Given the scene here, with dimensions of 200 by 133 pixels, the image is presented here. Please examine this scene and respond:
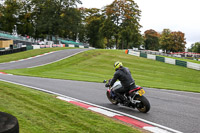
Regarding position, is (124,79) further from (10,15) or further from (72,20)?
(10,15)

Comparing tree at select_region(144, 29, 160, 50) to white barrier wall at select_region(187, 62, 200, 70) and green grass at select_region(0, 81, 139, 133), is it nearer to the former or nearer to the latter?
white barrier wall at select_region(187, 62, 200, 70)

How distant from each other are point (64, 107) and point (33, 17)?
78198mm

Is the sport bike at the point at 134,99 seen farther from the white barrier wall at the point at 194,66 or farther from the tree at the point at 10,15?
the tree at the point at 10,15

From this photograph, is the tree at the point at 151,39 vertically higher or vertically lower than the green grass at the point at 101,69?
higher

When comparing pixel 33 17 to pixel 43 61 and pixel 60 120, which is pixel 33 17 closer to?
pixel 43 61

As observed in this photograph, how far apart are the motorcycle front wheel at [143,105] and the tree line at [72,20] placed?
5605 cm

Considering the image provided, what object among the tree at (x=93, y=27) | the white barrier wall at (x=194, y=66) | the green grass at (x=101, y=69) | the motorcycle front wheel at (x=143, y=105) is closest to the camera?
the motorcycle front wheel at (x=143, y=105)

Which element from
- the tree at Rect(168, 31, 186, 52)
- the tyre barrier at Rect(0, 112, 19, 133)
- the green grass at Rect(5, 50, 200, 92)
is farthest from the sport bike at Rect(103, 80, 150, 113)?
the tree at Rect(168, 31, 186, 52)

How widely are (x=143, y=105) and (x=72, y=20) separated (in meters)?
62.7

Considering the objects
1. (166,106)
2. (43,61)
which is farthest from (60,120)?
(43,61)

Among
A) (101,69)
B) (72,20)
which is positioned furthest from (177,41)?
(101,69)

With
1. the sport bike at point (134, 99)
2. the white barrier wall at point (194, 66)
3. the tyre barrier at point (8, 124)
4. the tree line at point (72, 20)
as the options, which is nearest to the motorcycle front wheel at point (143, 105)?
the sport bike at point (134, 99)

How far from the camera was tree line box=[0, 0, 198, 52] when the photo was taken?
2549 inches

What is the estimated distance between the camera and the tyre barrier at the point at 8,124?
10.7ft
